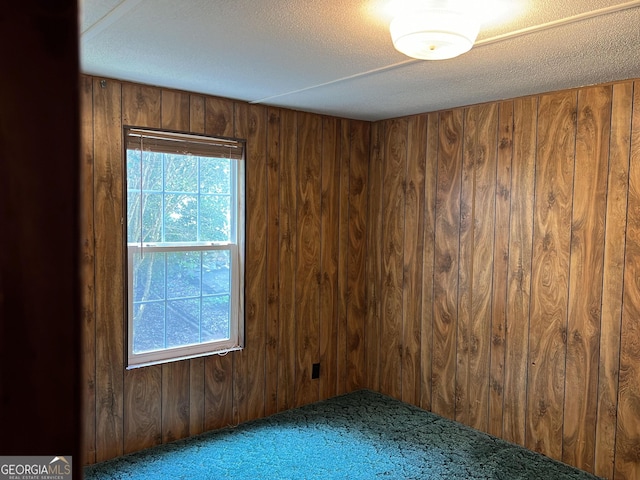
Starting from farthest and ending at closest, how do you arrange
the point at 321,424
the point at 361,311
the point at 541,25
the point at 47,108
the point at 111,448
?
the point at 361,311, the point at 321,424, the point at 111,448, the point at 541,25, the point at 47,108

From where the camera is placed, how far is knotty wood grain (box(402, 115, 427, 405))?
A: 3688 millimetres

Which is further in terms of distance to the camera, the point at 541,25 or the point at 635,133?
the point at 635,133

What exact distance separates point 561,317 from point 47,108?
3074 mm

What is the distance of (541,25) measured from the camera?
73.1 inches

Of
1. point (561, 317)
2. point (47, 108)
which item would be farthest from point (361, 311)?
point (47, 108)

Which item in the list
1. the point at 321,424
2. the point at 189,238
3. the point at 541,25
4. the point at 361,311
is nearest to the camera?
the point at 541,25

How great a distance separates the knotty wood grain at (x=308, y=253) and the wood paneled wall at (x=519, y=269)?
21.5 inches

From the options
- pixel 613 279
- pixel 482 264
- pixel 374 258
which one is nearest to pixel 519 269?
pixel 482 264

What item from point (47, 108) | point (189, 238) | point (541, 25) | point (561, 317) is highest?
point (541, 25)

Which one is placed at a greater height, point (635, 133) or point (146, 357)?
point (635, 133)

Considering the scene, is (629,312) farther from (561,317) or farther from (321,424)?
(321,424)

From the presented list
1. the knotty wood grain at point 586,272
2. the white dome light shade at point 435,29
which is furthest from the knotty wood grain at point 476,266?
the white dome light shade at point 435,29

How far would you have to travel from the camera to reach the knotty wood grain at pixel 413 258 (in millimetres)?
3688

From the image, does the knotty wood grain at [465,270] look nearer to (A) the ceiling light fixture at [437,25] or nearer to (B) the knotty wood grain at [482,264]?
(B) the knotty wood grain at [482,264]
